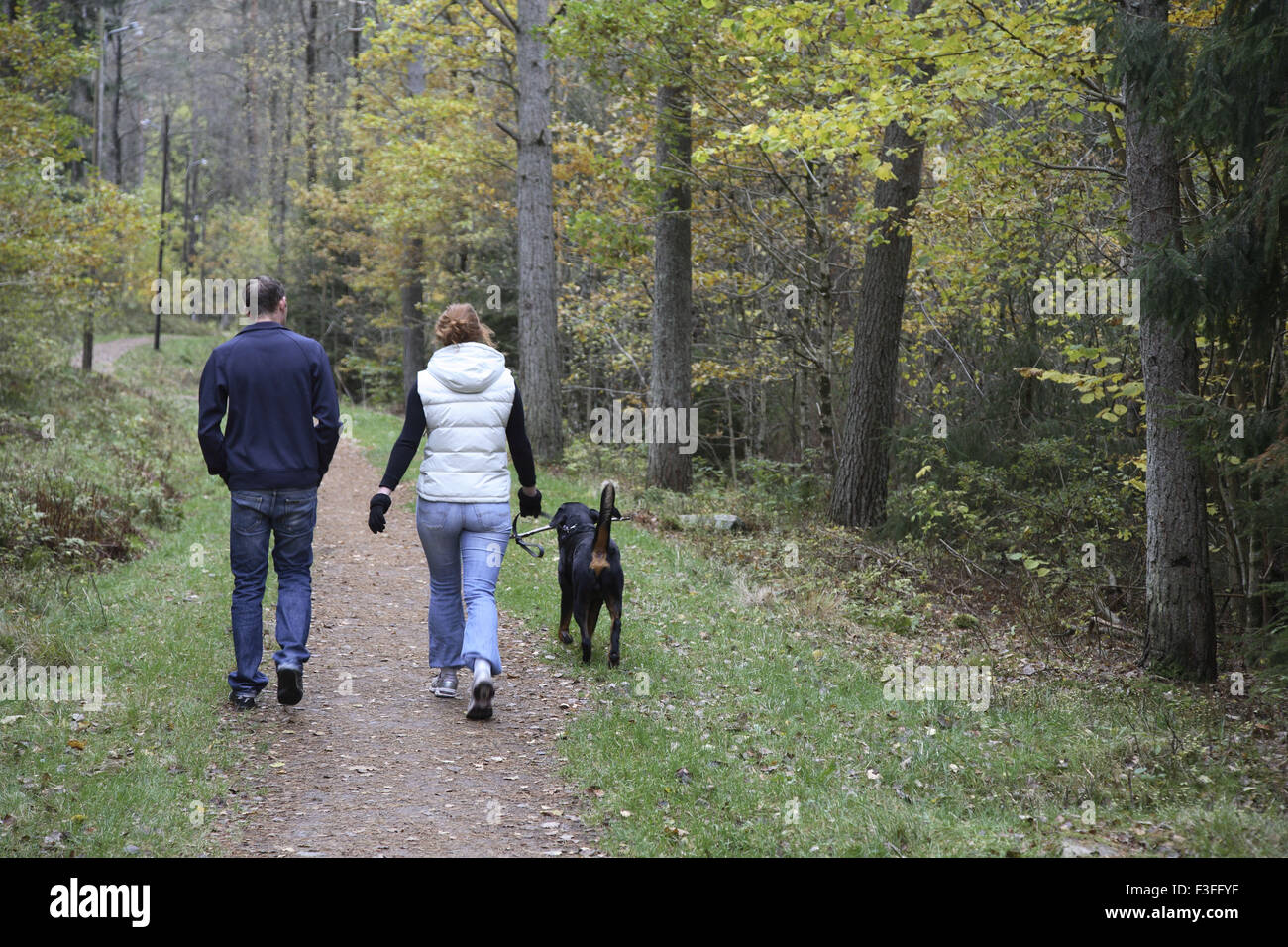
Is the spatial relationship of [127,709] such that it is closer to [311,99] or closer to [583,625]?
[583,625]

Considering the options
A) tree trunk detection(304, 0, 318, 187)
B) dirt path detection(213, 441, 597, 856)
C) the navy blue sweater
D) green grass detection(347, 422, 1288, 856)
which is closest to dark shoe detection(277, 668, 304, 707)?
dirt path detection(213, 441, 597, 856)

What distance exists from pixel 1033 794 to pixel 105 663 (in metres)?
5.99

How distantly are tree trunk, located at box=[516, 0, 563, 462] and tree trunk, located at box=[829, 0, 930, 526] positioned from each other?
5.67 metres

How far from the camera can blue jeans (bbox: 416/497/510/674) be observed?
6344mm

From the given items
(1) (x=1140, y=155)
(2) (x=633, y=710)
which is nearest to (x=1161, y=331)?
(1) (x=1140, y=155)

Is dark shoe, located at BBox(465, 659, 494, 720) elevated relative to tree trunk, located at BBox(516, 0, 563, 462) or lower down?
lower down

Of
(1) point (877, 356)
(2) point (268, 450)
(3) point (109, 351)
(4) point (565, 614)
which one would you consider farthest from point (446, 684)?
(3) point (109, 351)

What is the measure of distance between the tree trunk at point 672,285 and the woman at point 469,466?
8942 millimetres

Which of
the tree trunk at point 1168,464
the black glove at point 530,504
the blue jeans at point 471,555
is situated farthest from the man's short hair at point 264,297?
the tree trunk at point 1168,464

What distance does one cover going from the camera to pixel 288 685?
6465 millimetres

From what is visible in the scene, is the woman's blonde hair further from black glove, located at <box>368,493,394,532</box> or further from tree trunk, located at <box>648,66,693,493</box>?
tree trunk, located at <box>648,66,693,493</box>

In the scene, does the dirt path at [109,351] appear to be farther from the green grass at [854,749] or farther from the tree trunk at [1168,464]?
the tree trunk at [1168,464]

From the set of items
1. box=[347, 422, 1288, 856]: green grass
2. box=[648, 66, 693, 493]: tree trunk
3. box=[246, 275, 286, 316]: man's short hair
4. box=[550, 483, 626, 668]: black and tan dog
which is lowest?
box=[347, 422, 1288, 856]: green grass
